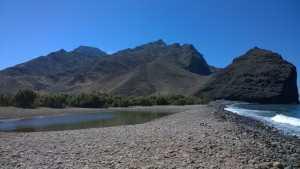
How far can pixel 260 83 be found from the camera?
580 feet

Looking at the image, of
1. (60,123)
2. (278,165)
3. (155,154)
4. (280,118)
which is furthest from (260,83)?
(278,165)

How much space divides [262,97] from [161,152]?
542 feet

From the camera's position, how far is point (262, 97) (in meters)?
168

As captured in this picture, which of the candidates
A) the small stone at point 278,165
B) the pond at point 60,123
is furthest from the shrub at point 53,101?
the small stone at point 278,165

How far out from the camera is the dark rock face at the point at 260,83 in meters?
169

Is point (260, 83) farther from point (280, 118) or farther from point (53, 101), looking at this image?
point (280, 118)

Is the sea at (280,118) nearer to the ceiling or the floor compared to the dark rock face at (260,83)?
nearer to the floor

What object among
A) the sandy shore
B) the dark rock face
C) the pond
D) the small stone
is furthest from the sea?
the dark rock face

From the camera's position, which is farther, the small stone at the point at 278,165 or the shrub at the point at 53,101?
the shrub at the point at 53,101

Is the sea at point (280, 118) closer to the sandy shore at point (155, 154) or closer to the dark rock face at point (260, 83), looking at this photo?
the sandy shore at point (155, 154)

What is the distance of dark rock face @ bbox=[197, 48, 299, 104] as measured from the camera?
16925cm

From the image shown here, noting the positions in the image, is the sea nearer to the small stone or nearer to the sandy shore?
the sandy shore

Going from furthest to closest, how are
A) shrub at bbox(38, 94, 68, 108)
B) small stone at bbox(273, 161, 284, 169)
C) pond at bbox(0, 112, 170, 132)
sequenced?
shrub at bbox(38, 94, 68, 108), pond at bbox(0, 112, 170, 132), small stone at bbox(273, 161, 284, 169)

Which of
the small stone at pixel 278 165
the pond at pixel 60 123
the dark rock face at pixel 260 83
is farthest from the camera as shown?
the dark rock face at pixel 260 83
